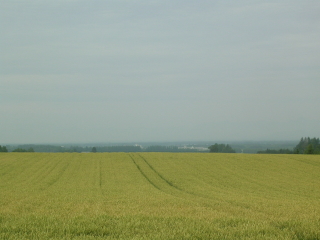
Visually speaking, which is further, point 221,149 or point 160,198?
point 221,149

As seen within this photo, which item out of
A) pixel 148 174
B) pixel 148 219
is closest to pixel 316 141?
pixel 148 174

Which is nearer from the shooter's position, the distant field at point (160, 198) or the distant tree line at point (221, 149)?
the distant field at point (160, 198)

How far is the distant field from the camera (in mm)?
7648

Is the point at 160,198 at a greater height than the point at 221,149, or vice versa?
the point at 221,149

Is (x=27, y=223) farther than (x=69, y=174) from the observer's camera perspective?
No

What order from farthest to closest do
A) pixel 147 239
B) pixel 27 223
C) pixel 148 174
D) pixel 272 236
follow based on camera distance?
pixel 148 174 → pixel 27 223 → pixel 272 236 → pixel 147 239

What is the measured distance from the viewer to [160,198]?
59.3 ft

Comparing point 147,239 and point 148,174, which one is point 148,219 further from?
point 148,174

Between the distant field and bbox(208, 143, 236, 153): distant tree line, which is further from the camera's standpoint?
bbox(208, 143, 236, 153): distant tree line

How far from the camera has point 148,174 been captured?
38.2m

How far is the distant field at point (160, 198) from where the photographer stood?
7648mm

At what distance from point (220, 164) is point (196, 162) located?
3702mm

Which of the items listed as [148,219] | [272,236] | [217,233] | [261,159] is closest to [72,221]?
[148,219]

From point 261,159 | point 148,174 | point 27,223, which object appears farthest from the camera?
point 261,159
